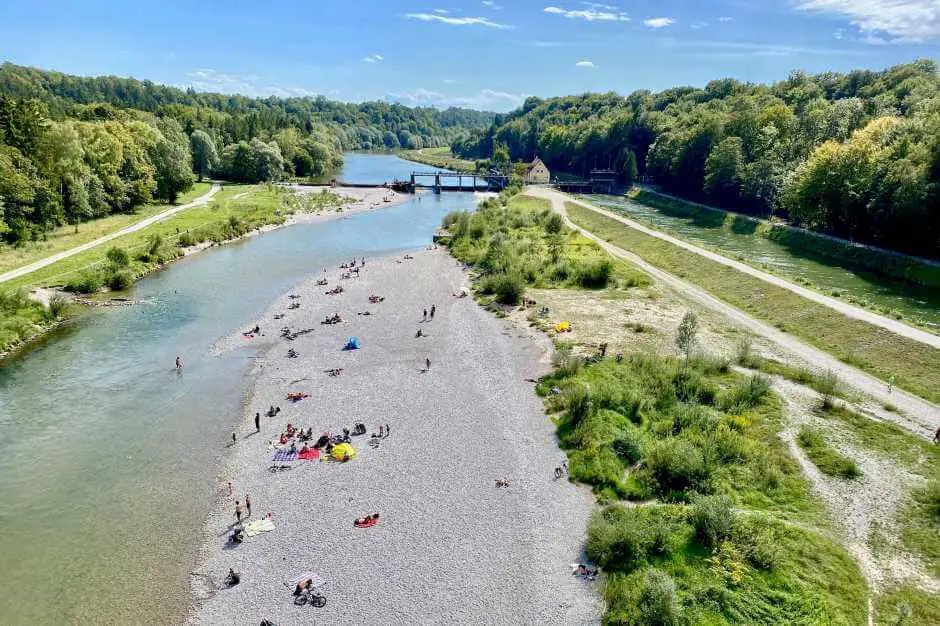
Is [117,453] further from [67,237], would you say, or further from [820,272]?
[820,272]

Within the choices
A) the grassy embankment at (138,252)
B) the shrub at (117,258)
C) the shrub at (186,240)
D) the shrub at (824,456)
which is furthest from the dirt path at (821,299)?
the shrub at (117,258)

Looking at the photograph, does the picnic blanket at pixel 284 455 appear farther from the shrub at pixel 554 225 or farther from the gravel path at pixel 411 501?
Answer: the shrub at pixel 554 225

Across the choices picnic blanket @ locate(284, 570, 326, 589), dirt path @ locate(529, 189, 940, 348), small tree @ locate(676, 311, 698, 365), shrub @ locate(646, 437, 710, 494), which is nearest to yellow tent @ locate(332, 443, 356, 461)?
picnic blanket @ locate(284, 570, 326, 589)

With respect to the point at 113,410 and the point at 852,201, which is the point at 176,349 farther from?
the point at 852,201

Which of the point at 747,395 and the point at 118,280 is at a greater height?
the point at 747,395

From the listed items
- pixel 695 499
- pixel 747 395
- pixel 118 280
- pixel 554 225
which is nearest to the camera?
pixel 695 499

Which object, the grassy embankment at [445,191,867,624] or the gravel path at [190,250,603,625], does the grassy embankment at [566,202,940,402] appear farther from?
the gravel path at [190,250,603,625]

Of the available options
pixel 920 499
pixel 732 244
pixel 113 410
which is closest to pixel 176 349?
pixel 113 410

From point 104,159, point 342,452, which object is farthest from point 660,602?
point 104,159
